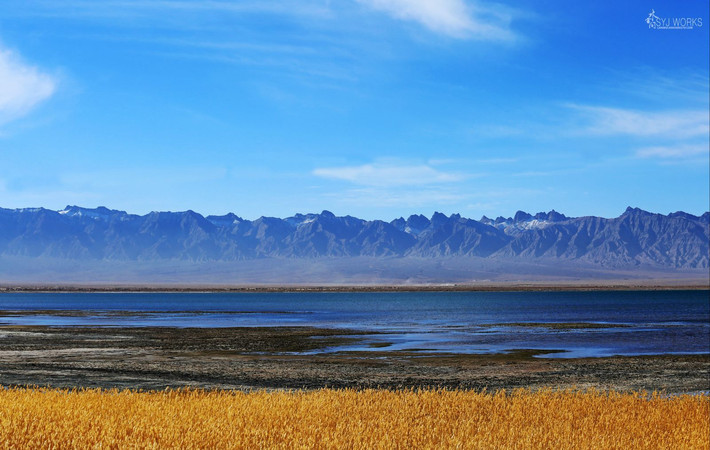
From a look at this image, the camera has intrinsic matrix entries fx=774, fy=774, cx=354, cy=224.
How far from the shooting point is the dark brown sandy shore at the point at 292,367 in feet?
102

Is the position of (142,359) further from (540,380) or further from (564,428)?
(564,428)

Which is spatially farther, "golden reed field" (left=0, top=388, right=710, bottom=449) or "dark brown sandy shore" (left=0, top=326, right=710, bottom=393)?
"dark brown sandy shore" (left=0, top=326, right=710, bottom=393)

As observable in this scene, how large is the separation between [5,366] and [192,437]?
25.0 metres

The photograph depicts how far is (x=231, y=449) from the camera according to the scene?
12516 millimetres

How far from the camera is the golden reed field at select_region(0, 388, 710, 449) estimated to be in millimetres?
13305

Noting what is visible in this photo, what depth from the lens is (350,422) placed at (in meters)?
16.2

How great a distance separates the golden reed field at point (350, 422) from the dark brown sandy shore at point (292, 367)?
10163 millimetres

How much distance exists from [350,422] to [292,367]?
71.8ft

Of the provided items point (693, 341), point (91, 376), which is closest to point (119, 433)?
point (91, 376)

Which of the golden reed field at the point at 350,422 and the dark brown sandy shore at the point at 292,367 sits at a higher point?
the golden reed field at the point at 350,422

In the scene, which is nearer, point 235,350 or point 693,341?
point 235,350

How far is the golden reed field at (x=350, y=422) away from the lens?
13305mm

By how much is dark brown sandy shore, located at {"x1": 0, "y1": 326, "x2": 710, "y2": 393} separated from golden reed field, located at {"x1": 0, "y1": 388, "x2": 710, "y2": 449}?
10.2 meters

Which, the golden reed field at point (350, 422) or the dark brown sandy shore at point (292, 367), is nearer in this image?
the golden reed field at point (350, 422)
